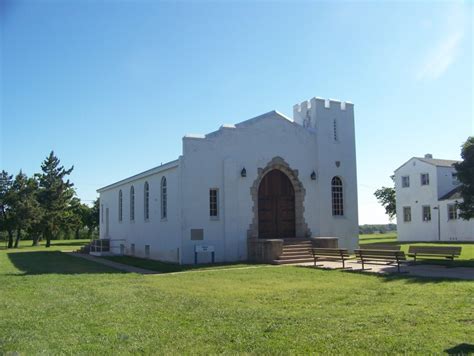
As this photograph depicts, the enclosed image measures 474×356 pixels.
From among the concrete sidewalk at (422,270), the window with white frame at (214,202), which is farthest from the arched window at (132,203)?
the concrete sidewalk at (422,270)

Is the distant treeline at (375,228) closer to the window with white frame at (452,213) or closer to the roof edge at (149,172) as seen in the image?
the window with white frame at (452,213)

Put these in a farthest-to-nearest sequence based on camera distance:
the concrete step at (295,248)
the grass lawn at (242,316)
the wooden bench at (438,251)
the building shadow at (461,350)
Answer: the concrete step at (295,248), the wooden bench at (438,251), the grass lawn at (242,316), the building shadow at (461,350)

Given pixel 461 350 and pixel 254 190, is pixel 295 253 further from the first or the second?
pixel 461 350

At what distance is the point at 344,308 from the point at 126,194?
22607mm

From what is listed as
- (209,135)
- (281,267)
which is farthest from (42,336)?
(209,135)

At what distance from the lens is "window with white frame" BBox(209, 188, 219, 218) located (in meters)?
21.5

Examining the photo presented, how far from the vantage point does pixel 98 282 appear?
1445 centimetres

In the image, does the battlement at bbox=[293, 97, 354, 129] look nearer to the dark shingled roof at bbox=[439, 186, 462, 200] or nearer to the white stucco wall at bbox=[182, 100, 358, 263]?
the white stucco wall at bbox=[182, 100, 358, 263]

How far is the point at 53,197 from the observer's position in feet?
162

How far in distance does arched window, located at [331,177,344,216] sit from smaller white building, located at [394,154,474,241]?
17715 millimetres

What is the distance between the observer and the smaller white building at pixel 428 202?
3966 cm

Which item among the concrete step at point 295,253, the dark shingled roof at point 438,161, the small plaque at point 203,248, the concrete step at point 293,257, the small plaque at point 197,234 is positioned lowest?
the concrete step at point 293,257

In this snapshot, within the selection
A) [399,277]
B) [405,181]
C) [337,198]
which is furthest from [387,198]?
[399,277]

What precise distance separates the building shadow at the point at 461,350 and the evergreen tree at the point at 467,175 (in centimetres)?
1576
